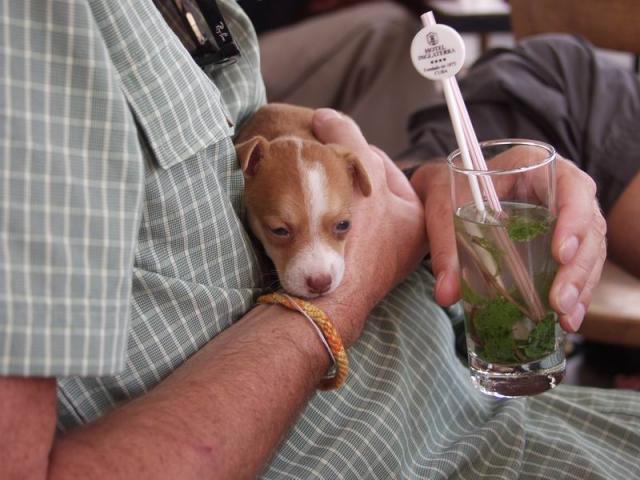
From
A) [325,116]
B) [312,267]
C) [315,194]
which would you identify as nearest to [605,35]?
[325,116]

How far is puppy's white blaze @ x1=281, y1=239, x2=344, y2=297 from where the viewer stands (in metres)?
0.98

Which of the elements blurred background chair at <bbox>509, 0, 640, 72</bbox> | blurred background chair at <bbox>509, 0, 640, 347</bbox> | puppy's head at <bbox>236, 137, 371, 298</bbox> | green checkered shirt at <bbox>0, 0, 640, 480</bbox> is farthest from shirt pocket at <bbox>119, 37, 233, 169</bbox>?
blurred background chair at <bbox>509, 0, 640, 72</bbox>

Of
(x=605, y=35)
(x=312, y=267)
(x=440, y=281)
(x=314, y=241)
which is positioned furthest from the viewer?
(x=605, y=35)

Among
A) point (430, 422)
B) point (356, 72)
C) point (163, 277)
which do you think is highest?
point (163, 277)

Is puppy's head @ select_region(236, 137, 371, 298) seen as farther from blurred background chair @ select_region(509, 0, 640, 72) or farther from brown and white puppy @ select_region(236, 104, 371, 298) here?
blurred background chair @ select_region(509, 0, 640, 72)

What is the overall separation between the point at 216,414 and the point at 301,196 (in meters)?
0.47

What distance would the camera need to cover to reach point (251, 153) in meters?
1.06

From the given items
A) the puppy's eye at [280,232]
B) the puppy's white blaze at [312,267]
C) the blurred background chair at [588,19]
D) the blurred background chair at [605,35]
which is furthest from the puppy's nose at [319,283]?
the blurred background chair at [588,19]

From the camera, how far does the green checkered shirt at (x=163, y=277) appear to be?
2.06 feet

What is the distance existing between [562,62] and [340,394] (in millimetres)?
937

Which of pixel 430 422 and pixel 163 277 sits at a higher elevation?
pixel 163 277

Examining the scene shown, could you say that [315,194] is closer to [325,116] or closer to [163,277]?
[325,116]

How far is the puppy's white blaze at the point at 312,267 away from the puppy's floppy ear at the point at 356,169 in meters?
0.09

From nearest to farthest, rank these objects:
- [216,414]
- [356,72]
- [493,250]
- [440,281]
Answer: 1. [216,414]
2. [493,250]
3. [440,281]
4. [356,72]
